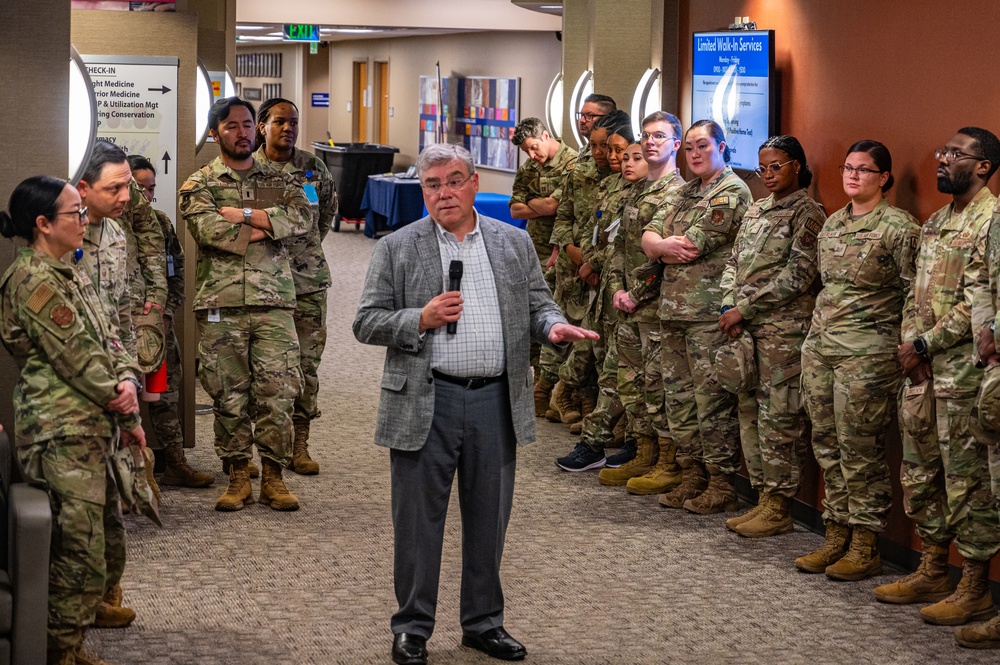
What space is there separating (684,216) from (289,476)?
2.36 meters

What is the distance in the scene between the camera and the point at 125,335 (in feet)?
15.6

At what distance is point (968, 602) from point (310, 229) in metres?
3.30

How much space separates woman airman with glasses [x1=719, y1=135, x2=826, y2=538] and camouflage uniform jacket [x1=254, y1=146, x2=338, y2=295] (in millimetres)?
1984

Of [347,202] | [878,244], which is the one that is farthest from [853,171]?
[347,202]

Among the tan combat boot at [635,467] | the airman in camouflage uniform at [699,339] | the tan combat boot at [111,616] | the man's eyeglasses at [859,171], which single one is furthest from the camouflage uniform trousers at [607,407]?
the tan combat boot at [111,616]

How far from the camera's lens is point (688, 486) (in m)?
6.02

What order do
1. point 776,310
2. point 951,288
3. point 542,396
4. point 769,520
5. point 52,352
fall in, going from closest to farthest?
point 52,352
point 951,288
point 776,310
point 769,520
point 542,396

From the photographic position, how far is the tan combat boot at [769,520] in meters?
5.54

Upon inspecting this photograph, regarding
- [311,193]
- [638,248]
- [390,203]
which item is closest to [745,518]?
[638,248]

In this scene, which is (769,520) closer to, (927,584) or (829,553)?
(829,553)

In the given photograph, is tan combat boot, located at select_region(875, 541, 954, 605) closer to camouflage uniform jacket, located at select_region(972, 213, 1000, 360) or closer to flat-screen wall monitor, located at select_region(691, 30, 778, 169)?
camouflage uniform jacket, located at select_region(972, 213, 1000, 360)

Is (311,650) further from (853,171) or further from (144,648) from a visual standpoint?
(853,171)

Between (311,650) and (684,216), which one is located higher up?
(684,216)

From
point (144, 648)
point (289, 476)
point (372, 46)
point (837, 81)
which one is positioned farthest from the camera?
point (372, 46)
